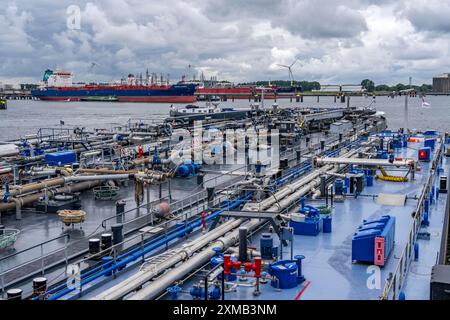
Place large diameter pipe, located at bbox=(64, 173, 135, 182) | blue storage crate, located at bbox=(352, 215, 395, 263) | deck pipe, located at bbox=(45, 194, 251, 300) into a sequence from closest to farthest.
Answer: deck pipe, located at bbox=(45, 194, 251, 300) → blue storage crate, located at bbox=(352, 215, 395, 263) → large diameter pipe, located at bbox=(64, 173, 135, 182)

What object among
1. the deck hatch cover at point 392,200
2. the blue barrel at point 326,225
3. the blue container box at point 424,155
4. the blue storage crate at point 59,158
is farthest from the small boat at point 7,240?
the blue container box at point 424,155

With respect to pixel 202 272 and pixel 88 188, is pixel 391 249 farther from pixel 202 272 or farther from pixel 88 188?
pixel 88 188

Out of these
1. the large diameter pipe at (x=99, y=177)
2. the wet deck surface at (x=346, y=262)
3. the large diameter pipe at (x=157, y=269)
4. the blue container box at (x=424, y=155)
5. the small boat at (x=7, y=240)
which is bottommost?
→ the wet deck surface at (x=346, y=262)

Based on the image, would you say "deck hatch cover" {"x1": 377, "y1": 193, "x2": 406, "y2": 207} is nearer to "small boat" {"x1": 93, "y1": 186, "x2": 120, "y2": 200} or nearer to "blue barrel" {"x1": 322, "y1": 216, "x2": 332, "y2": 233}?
"blue barrel" {"x1": 322, "y1": 216, "x2": 332, "y2": 233}

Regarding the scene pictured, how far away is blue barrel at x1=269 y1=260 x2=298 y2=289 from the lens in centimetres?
1006

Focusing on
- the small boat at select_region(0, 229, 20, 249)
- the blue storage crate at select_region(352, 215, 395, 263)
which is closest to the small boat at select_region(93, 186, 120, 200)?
the small boat at select_region(0, 229, 20, 249)

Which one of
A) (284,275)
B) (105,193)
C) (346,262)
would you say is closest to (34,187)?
(105,193)

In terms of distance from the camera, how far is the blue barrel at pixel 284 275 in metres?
10.1

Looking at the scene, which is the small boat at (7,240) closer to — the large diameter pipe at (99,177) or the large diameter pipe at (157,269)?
the large diameter pipe at (99,177)

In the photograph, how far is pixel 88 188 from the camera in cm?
2008

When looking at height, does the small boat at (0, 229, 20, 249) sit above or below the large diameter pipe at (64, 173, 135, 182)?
below

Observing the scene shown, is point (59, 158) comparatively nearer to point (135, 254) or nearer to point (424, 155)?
point (135, 254)

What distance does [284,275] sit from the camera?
397 inches

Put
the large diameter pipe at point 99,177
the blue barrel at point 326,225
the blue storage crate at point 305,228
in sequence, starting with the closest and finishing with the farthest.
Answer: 1. the blue storage crate at point 305,228
2. the blue barrel at point 326,225
3. the large diameter pipe at point 99,177
